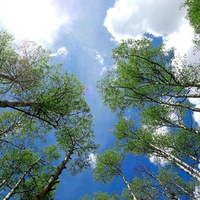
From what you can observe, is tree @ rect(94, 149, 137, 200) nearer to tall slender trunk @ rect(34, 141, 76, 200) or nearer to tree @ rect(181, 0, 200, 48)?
tall slender trunk @ rect(34, 141, 76, 200)

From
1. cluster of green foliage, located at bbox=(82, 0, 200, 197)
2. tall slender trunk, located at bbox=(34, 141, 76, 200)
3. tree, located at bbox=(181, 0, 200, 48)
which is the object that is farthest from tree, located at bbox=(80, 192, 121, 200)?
tree, located at bbox=(181, 0, 200, 48)

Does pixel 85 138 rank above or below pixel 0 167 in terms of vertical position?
above

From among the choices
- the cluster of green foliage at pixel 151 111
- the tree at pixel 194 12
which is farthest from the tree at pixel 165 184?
the tree at pixel 194 12

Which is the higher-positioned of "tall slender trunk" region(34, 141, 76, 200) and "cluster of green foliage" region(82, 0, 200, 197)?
"cluster of green foliage" region(82, 0, 200, 197)

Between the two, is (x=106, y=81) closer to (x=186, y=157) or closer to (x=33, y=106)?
(x=33, y=106)

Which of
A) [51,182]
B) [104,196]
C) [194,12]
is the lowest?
[51,182]

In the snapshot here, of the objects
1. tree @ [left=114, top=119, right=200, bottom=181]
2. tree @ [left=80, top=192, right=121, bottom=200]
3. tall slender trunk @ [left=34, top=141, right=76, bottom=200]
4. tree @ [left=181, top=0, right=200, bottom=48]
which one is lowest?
tall slender trunk @ [left=34, top=141, right=76, bottom=200]

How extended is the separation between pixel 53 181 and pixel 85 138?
18.2 ft

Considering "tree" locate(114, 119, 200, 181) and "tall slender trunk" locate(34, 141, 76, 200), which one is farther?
"tree" locate(114, 119, 200, 181)

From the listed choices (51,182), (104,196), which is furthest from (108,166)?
(51,182)

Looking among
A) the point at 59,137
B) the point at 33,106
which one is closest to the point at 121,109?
the point at 59,137

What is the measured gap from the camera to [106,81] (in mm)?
12289

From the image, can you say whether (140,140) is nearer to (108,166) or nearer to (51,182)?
(108,166)

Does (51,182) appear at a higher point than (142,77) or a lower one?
lower
